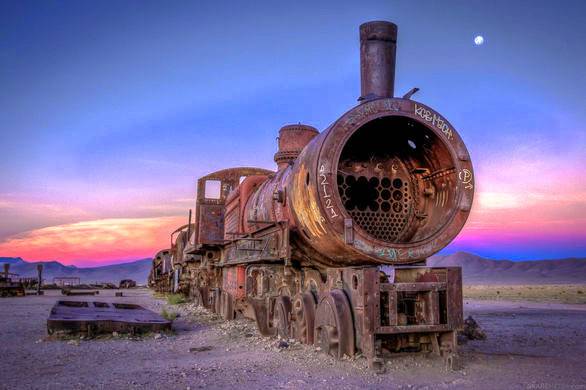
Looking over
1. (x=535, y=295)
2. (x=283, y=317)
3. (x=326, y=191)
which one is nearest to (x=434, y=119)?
(x=326, y=191)

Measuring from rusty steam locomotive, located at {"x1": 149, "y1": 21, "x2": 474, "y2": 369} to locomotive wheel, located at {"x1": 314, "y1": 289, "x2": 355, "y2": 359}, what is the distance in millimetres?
11

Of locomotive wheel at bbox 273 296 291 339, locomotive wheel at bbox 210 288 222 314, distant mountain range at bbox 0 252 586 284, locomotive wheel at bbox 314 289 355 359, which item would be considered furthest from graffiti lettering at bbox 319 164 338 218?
distant mountain range at bbox 0 252 586 284

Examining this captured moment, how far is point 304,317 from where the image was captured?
6.48m

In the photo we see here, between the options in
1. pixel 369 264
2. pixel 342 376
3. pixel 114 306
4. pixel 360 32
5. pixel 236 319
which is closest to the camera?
pixel 342 376

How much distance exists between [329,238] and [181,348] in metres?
3.07

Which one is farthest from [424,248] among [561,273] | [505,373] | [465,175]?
[561,273]

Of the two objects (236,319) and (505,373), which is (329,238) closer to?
(505,373)

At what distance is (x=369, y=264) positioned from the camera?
596 cm

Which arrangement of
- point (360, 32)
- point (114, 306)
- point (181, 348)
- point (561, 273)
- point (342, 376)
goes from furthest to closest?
point (561, 273), point (114, 306), point (181, 348), point (360, 32), point (342, 376)

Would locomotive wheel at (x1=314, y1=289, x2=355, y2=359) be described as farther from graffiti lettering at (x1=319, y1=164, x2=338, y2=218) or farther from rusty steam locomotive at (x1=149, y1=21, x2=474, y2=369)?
graffiti lettering at (x1=319, y1=164, x2=338, y2=218)

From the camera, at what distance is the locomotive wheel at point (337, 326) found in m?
5.52

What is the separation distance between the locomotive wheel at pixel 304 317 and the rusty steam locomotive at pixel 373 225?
1 centimetres

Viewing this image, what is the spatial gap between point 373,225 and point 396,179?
68 cm

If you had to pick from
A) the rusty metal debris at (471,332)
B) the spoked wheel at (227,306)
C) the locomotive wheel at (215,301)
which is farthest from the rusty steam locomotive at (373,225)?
the locomotive wheel at (215,301)
